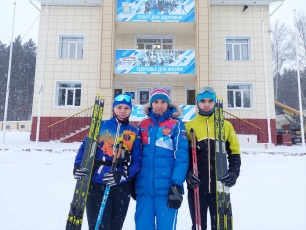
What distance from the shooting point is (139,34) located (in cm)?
1532

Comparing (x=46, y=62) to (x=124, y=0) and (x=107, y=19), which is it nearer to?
(x=107, y=19)

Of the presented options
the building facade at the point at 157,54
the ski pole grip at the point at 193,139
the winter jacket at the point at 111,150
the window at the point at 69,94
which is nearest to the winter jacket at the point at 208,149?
the ski pole grip at the point at 193,139

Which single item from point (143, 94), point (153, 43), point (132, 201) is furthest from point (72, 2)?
point (132, 201)

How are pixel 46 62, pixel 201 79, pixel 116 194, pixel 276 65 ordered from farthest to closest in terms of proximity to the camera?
pixel 276 65, pixel 46 62, pixel 201 79, pixel 116 194

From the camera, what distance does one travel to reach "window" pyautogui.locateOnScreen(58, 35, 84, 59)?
14859mm

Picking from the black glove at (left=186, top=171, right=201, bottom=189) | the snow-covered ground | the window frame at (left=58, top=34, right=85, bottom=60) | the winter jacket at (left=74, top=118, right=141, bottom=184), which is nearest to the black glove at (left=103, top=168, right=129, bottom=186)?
the winter jacket at (left=74, top=118, right=141, bottom=184)

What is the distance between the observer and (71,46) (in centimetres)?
1491

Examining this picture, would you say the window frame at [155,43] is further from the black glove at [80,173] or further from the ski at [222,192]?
the black glove at [80,173]

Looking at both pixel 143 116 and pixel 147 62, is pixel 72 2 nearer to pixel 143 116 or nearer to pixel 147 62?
pixel 147 62

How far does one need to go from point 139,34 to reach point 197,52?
166 inches

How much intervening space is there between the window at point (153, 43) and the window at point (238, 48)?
3684 mm

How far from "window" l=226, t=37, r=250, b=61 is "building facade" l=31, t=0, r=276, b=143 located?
6 cm

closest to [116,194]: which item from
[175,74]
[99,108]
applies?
[99,108]

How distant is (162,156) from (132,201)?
2.25 m
